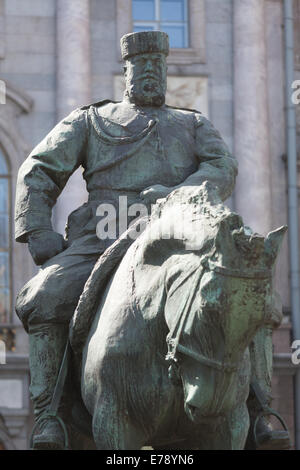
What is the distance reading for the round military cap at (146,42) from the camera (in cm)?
723

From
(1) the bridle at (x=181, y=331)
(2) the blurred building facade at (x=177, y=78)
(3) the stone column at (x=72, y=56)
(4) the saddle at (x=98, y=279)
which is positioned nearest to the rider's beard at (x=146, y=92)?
(4) the saddle at (x=98, y=279)

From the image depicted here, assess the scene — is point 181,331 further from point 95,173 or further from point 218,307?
point 95,173

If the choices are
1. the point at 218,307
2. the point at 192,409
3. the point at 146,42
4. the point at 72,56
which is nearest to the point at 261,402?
the point at 192,409

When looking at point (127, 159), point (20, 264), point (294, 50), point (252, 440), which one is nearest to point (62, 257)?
point (127, 159)

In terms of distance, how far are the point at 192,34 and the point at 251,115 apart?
1.31 m

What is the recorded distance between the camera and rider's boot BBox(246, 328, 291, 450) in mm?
6805

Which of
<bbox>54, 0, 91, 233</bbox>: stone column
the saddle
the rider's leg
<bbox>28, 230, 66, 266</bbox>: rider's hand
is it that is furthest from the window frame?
the saddle

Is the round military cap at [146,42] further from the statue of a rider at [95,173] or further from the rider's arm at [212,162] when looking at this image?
the rider's arm at [212,162]

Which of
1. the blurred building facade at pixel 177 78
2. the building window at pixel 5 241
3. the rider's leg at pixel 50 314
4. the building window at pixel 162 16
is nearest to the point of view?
the rider's leg at pixel 50 314

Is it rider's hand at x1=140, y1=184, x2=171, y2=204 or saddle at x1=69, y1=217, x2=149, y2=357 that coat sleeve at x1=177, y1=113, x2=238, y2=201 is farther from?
saddle at x1=69, y1=217, x2=149, y2=357

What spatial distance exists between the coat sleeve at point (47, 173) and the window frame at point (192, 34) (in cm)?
1400

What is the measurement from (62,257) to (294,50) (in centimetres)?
1514

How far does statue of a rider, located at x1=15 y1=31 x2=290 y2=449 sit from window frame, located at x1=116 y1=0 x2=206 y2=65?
546 inches

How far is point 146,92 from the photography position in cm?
733
